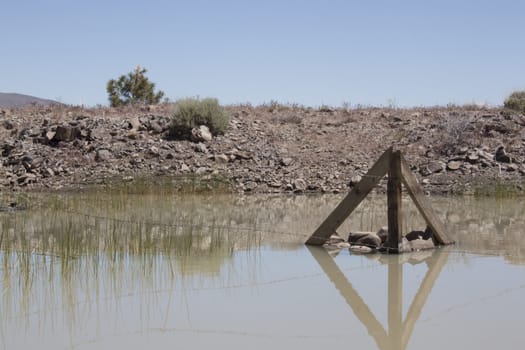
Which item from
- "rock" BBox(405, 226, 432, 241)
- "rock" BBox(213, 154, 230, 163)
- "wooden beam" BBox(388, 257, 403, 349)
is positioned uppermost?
"rock" BBox(213, 154, 230, 163)

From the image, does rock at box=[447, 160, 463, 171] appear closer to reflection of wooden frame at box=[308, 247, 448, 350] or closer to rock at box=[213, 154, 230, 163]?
rock at box=[213, 154, 230, 163]

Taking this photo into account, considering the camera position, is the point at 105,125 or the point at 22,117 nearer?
the point at 105,125

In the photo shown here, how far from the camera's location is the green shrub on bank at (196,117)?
22.7m

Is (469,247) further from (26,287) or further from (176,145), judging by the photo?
(176,145)

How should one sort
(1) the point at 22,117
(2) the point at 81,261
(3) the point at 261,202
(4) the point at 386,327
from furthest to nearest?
(1) the point at 22,117, (3) the point at 261,202, (2) the point at 81,261, (4) the point at 386,327

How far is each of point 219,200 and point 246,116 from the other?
8545 mm

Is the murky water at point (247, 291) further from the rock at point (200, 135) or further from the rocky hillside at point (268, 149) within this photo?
the rock at point (200, 135)

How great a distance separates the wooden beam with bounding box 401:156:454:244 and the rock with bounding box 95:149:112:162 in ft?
41.4

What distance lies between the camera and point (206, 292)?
289 inches

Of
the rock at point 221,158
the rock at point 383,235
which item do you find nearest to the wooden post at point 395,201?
the rock at point 383,235

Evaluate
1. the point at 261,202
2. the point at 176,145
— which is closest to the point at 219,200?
the point at 261,202

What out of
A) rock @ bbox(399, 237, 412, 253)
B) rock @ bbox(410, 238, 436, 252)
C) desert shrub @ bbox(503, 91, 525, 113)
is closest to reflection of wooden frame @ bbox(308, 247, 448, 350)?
rock @ bbox(410, 238, 436, 252)

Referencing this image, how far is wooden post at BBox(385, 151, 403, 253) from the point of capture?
9453 millimetres

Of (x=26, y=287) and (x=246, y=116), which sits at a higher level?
(x=246, y=116)
